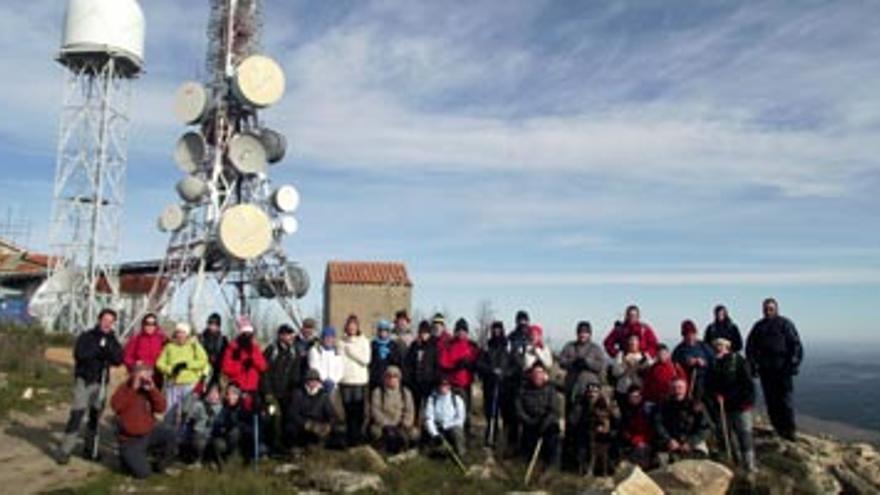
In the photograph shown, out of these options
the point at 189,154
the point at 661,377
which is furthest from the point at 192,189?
the point at 661,377

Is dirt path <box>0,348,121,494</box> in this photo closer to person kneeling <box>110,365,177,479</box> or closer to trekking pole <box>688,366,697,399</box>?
person kneeling <box>110,365,177,479</box>

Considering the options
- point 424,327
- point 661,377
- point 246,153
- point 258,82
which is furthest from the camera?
point 246,153

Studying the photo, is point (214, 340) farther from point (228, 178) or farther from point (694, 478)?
point (228, 178)

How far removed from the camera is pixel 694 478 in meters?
8.91

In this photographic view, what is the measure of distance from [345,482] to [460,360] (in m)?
2.71

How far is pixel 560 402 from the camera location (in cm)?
1061

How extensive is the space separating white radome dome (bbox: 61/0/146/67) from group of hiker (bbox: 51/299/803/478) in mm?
22096

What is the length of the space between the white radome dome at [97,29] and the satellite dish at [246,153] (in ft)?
21.0

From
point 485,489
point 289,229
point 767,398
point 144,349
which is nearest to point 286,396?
point 144,349

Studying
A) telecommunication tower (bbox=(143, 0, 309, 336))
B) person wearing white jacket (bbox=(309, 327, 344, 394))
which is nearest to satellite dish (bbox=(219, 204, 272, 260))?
telecommunication tower (bbox=(143, 0, 309, 336))

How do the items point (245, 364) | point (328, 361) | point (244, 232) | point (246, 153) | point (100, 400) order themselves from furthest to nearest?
point (246, 153)
point (244, 232)
point (328, 361)
point (245, 364)
point (100, 400)

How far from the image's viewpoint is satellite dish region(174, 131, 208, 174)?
2786 centimetres

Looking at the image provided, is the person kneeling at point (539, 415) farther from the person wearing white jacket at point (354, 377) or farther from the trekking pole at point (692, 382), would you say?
the person wearing white jacket at point (354, 377)

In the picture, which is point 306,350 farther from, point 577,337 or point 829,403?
point 829,403
